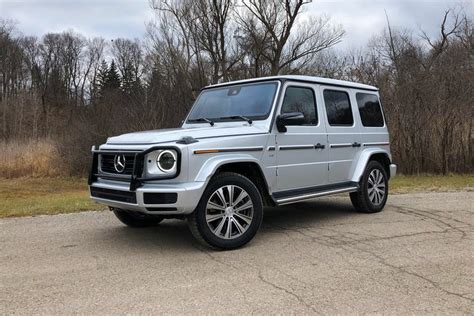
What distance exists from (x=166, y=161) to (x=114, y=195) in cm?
81

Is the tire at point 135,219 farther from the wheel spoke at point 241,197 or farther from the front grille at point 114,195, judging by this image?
the wheel spoke at point 241,197

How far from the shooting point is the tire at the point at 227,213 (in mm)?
5355

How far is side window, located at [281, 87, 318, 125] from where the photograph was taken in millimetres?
6520

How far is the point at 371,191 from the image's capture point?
7.97 meters

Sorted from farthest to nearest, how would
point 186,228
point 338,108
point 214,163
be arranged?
point 338,108
point 186,228
point 214,163

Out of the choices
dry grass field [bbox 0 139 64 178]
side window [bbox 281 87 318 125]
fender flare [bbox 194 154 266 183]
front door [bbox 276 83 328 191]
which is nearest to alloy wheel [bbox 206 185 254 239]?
fender flare [bbox 194 154 266 183]

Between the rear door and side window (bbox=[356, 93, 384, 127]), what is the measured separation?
1.06 ft

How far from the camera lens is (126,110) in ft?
73.9

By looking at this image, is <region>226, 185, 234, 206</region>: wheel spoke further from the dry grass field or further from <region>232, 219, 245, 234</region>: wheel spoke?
the dry grass field

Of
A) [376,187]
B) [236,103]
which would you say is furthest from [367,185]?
[236,103]

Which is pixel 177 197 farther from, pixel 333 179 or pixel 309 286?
pixel 333 179

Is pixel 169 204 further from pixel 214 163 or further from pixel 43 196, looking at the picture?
pixel 43 196

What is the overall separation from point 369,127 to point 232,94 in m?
2.67

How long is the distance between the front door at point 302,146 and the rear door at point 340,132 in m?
0.19
